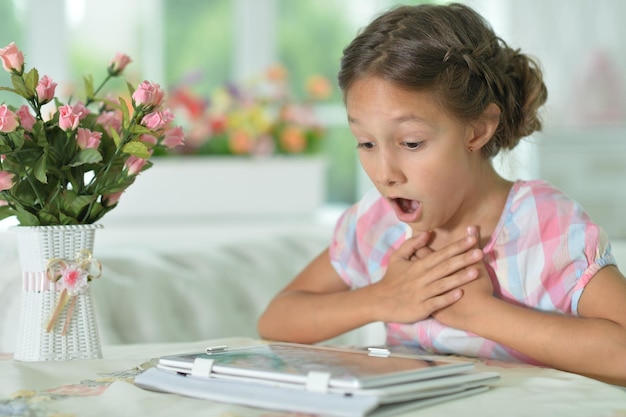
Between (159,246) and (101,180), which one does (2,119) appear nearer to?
(101,180)

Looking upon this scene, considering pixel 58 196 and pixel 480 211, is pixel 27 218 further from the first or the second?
pixel 480 211

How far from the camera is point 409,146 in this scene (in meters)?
1.42

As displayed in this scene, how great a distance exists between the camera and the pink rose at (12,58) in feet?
4.17

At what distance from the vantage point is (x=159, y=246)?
232 cm

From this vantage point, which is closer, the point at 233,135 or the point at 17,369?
the point at 17,369

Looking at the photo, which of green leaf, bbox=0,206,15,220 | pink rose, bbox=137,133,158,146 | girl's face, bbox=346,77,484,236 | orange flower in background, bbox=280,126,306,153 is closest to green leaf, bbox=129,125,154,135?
pink rose, bbox=137,133,158,146

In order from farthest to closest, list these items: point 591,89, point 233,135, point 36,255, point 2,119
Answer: point 591,89, point 233,135, point 36,255, point 2,119

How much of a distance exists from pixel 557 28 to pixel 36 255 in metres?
4.57

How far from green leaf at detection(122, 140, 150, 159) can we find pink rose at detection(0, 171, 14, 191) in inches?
5.9

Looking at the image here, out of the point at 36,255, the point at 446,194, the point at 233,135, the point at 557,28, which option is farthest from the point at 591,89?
the point at 36,255

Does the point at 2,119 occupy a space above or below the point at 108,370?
Result: above

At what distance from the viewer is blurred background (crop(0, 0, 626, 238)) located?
5207 millimetres

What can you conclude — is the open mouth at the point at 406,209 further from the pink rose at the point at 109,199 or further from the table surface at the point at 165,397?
the pink rose at the point at 109,199

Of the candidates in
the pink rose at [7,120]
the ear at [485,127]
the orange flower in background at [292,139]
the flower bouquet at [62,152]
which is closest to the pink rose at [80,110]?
the flower bouquet at [62,152]
